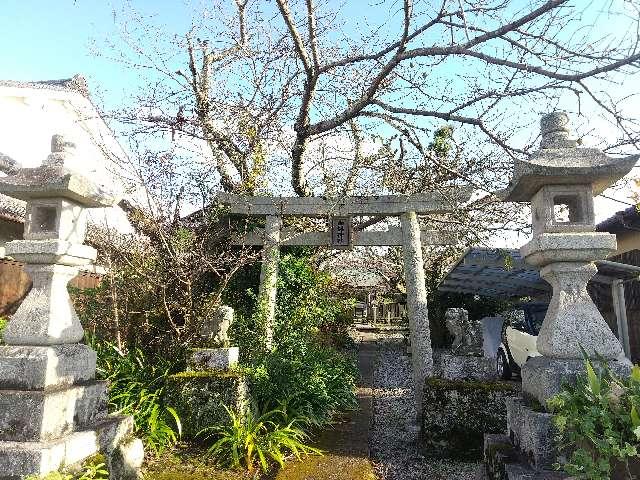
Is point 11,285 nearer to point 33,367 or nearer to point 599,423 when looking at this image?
point 33,367

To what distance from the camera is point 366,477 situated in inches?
165

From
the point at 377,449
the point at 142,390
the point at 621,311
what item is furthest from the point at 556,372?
the point at 621,311

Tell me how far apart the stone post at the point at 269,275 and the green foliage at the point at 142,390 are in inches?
60.9

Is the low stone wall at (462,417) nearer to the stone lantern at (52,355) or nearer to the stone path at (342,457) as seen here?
the stone path at (342,457)

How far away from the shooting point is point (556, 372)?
2703mm

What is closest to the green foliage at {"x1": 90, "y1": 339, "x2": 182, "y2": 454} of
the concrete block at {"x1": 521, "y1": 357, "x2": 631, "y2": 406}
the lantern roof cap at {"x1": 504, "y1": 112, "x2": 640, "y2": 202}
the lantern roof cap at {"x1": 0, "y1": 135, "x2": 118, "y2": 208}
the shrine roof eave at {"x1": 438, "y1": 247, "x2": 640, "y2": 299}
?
the lantern roof cap at {"x1": 0, "y1": 135, "x2": 118, "y2": 208}

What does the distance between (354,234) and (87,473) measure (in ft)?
17.1

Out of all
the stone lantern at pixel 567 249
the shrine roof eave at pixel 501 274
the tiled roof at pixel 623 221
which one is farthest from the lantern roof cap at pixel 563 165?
the tiled roof at pixel 623 221

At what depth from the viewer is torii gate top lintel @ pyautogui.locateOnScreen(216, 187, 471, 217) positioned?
6.76m

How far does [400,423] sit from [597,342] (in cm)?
437

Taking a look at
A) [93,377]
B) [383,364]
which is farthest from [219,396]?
[383,364]

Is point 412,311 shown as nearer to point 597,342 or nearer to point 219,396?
point 219,396

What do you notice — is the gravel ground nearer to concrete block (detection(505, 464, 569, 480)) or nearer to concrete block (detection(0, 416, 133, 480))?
concrete block (detection(505, 464, 569, 480))

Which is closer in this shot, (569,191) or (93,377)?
(569,191)
